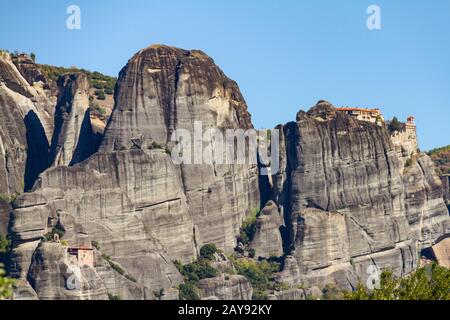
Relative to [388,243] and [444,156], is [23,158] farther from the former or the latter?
[444,156]

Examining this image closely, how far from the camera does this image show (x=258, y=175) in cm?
13588

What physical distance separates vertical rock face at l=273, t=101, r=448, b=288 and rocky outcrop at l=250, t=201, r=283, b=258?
103cm

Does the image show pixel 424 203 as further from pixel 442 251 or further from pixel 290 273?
pixel 290 273

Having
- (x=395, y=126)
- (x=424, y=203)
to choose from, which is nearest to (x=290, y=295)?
(x=424, y=203)

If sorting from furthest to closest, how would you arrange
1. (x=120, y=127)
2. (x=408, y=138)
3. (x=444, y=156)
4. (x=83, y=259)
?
(x=444, y=156) → (x=408, y=138) → (x=120, y=127) → (x=83, y=259)

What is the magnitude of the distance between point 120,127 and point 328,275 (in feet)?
60.3

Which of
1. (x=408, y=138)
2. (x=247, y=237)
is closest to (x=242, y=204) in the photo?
(x=247, y=237)

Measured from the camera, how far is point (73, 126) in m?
134

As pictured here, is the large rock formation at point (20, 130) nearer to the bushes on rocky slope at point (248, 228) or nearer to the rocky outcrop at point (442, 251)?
the bushes on rocky slope at point (248, 228)

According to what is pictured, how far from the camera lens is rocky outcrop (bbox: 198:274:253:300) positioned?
393ft

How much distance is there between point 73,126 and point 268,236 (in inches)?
671

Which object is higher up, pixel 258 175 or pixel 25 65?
pixel 25 65

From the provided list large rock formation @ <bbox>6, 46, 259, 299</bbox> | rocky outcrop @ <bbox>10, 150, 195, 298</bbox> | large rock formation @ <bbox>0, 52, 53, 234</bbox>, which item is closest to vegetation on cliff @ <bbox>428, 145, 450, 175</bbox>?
large rock formation @ <bbox>6, 46, 259, 299</bbox>

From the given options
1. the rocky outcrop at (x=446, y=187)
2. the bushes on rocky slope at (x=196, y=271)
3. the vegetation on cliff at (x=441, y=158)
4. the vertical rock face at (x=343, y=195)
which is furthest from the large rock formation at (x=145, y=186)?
the vegetation on cliff at (x=441, y=158)
